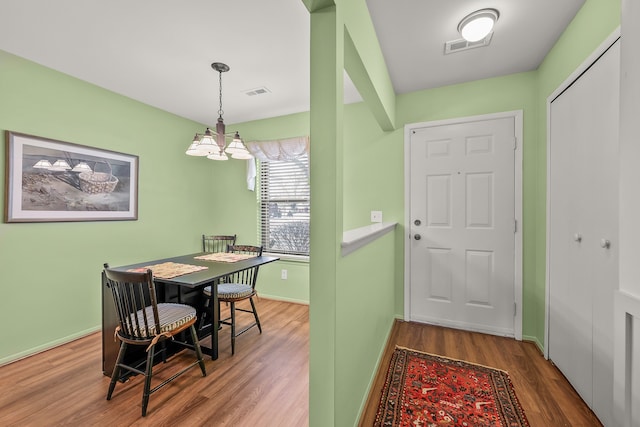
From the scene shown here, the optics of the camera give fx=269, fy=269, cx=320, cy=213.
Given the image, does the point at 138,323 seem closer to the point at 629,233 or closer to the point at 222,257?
the point at 222,257

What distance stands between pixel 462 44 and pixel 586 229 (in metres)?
1.56

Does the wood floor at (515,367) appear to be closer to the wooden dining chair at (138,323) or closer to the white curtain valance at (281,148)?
the wooden dining chair at (138,323)

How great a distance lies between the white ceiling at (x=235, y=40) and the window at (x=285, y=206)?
1.10m

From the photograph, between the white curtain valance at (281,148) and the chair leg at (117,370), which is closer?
the chair leg at (117,370)

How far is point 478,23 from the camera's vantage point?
176 centimetres

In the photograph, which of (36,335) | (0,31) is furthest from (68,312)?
(0,31)

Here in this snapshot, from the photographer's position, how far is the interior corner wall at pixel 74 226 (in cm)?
220

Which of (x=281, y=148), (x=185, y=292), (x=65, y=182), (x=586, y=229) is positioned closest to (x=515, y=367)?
(x=586, y=229)

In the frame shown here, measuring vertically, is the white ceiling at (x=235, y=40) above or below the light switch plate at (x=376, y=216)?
above

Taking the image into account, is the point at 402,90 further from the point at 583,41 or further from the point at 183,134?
the point at 183,134

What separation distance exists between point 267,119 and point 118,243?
2329mm

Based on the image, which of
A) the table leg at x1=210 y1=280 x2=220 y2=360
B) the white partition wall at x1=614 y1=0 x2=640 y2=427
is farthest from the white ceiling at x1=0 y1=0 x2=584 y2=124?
the table leg at x1=210 y1=280 x2=220 y2=360

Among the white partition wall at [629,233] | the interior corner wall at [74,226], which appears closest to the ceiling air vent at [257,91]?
the interior corner wall at [74,226]

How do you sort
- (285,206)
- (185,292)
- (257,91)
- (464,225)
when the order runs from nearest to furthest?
1. (185,292)
2. (464,225)
3. (257,91)
4. (285,206)
